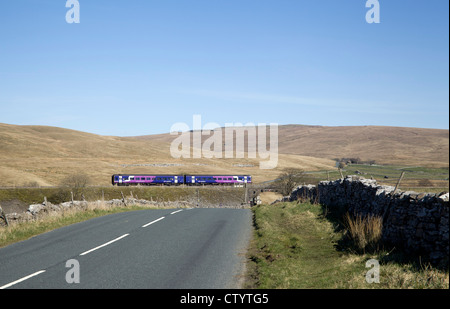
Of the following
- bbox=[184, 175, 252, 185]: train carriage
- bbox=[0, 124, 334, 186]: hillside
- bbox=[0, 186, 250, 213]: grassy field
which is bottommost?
bbox=[0, 186, 250, 213]: grassy field

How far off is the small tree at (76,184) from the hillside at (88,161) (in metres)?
3.92

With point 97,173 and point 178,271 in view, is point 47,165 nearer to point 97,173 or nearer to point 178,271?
point 97,173

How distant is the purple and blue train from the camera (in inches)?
3073

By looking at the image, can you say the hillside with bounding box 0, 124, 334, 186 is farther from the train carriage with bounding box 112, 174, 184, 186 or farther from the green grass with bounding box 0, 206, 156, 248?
the green grass with bounding box 0, 206, 156, 248

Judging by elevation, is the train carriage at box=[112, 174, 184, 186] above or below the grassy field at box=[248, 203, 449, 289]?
below

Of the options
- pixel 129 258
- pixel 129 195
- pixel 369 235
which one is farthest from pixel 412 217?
pixel 129 195

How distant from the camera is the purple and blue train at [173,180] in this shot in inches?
3073

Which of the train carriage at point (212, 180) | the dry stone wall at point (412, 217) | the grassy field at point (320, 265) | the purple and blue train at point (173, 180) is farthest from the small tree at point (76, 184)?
the dry stone wall at point (412, 217)

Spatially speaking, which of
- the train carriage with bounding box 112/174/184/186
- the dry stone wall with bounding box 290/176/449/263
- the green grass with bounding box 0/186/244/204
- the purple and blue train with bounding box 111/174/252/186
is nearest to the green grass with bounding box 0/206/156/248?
the dry stone wall with bounding box 290/176/449/263

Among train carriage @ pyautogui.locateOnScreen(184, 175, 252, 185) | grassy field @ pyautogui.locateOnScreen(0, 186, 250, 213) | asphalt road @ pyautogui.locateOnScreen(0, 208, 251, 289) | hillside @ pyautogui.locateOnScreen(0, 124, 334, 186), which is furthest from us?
train carriage @ pyautogui.locateOnScreen(184, 175, 252, 185)

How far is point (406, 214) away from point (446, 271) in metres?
2.47

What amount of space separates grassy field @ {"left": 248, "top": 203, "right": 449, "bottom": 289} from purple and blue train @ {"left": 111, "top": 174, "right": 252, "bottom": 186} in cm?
6490

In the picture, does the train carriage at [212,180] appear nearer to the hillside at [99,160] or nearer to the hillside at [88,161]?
the hillside at [99,160]

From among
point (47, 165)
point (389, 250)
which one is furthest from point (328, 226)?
point (47, 165)
